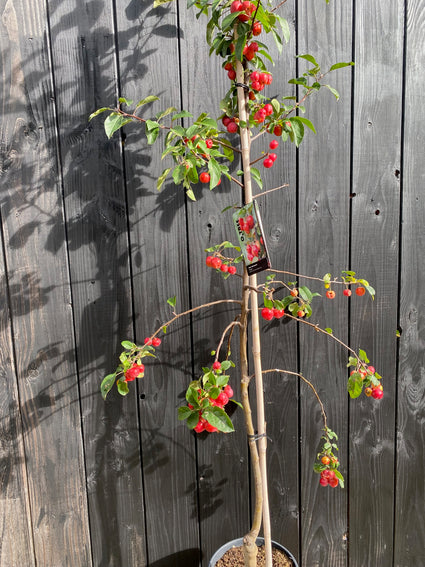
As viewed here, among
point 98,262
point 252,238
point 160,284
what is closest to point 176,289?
point 160,284

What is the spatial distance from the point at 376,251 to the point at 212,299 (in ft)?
1.72

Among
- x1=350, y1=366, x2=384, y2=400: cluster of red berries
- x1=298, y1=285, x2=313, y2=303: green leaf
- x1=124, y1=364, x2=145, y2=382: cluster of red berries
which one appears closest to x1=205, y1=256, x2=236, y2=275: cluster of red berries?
x1=298, y1=285, x2=313, y2=303: green leaf

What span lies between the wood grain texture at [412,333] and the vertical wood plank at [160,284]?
2.22 feet

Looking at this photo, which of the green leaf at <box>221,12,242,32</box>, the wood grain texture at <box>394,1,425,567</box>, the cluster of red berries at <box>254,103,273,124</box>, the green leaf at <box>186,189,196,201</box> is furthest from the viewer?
the wood grain texture at <box>394,1,425,567</box>

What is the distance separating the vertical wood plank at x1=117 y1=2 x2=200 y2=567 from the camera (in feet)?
4.23

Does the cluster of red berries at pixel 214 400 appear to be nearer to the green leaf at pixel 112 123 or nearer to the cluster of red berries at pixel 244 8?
the green leaf at pixel 112 123

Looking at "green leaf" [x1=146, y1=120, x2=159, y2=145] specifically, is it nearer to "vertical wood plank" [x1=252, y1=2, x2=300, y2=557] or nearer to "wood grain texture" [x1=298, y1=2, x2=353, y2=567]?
"vertical wood plank" [x1=252, y1=2, x2=300, y2=557]

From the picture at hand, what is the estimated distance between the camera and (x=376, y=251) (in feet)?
4.63

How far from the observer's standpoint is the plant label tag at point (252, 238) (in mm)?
957

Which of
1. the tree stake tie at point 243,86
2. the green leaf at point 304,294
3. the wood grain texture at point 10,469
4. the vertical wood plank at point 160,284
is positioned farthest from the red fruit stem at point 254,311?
the wood grain texture at point 10,469

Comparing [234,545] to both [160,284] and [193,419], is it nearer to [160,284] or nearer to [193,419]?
[193,419]

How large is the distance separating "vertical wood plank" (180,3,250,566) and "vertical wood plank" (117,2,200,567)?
0.09 ft

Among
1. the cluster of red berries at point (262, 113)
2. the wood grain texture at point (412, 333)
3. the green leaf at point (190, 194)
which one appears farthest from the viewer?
the wood grain texture at point (412, 333)

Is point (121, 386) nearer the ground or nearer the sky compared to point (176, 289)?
nearer the ground
